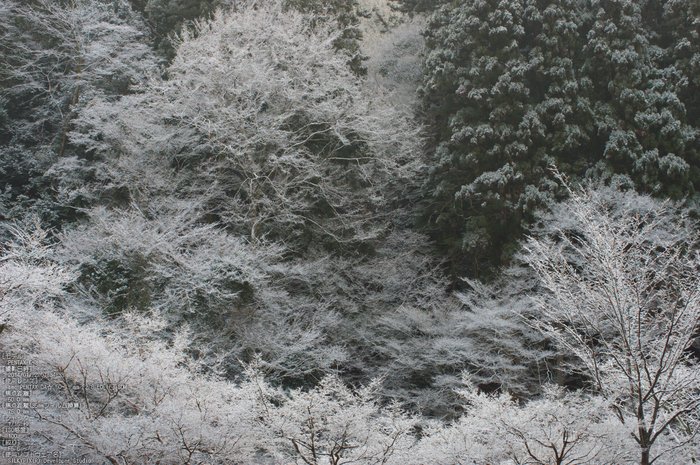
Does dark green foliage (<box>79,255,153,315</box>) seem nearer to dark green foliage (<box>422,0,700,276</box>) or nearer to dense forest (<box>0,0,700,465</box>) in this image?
dense forest (<box>0,0,700,465</box>)

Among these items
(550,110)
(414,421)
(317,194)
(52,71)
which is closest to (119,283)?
(317,194)

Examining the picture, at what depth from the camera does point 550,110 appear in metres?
9.79

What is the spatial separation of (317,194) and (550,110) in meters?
5.18

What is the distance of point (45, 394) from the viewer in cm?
455

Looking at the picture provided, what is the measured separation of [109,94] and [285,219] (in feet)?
20.2

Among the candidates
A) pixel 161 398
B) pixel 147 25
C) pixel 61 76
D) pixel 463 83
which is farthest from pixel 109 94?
pixel 161 398

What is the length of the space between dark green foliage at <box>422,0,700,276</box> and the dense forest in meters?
0.06

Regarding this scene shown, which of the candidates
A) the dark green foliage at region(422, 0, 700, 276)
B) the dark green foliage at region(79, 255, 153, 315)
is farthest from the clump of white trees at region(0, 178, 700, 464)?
the dark green foliage at region(422, 0, 700, 276)

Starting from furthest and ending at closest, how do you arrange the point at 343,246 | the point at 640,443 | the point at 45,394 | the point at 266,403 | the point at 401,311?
the point at 343,246 → the point at 401,311 → the point at 266,403 → the point at 45,394 → the point at 640,443

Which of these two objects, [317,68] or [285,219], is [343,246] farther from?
[317,68]

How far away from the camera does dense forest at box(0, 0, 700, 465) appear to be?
21.1ft

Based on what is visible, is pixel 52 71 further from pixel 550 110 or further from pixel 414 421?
pixel 414 421

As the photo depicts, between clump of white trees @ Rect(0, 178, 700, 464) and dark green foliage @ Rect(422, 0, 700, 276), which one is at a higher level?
dark green foliage @ Rect(422, 0, 700, 276)

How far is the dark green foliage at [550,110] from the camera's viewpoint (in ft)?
29.5
